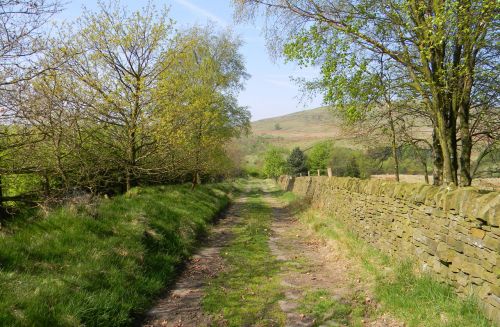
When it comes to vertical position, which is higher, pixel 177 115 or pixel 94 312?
pixel 177 115

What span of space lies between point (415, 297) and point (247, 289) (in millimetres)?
3020

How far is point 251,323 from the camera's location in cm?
543

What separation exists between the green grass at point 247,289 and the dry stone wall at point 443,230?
271cm

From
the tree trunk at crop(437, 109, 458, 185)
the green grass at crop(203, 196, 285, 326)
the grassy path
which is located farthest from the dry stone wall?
the green grass at crop(203, 196, 285, 326)

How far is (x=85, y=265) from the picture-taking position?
5.88 meters

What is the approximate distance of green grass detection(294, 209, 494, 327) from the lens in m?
4.52

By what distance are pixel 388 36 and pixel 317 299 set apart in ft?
23.3

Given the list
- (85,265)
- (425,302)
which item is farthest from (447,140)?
(85,265)

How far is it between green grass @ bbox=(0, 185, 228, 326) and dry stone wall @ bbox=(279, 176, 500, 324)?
4.91 meters

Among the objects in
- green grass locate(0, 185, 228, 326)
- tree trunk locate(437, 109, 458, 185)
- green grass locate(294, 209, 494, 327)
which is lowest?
green grass locate(294, 209, 494, 327)

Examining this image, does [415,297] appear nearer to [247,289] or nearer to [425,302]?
[425,302]

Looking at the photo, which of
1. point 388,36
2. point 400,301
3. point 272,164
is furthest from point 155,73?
point 272,164

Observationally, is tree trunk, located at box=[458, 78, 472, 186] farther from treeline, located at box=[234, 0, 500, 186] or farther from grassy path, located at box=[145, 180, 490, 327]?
grassy path, located at box=[145, 180, 490, 327]

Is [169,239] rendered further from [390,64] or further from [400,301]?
[390,64]
